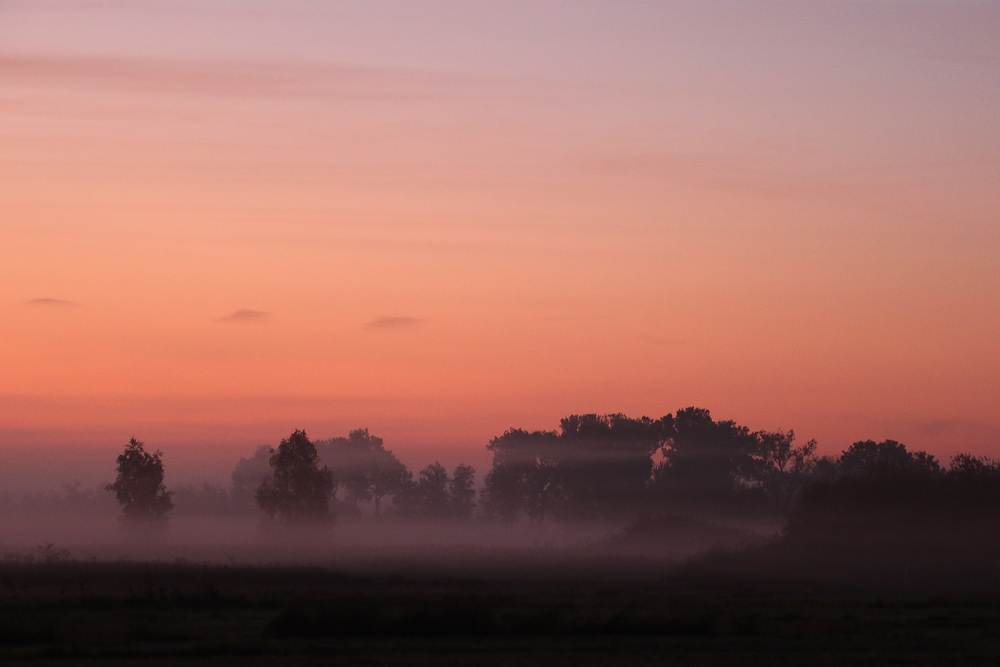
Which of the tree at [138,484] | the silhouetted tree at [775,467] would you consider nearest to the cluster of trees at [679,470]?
the silhouetted tree at [775,467]

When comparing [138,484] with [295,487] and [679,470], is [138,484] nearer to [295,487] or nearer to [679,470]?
[295,487]

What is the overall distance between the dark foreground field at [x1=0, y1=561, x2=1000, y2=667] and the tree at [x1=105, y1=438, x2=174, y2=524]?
6192 centimetres

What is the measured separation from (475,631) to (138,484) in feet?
285

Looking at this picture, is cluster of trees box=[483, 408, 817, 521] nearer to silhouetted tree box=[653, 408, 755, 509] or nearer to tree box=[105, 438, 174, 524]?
silhouetted tree box=[653, 408, 755, 509]

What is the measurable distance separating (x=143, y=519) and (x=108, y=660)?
8942cm

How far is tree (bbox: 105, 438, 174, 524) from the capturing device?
11700cm

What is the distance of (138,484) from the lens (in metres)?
118

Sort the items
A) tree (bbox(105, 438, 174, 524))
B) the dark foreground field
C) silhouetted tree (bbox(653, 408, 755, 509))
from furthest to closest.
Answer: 1. silhouetted tree (bbox(653, 408, 755, 509))
2. tree (bbox(105, 438, 174, 524))
3. the dark foreground field

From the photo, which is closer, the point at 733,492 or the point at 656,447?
the point at 733,492

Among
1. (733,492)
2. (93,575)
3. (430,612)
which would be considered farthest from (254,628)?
(733,492)

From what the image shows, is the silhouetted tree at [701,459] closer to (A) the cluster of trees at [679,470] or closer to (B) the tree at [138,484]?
(A) the cluster of trees at [679,470]

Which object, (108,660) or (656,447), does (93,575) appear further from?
(656,447)

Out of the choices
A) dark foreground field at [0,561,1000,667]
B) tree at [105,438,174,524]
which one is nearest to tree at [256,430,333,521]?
tree at [105,438,174,524]

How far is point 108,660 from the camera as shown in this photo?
3216 cm
